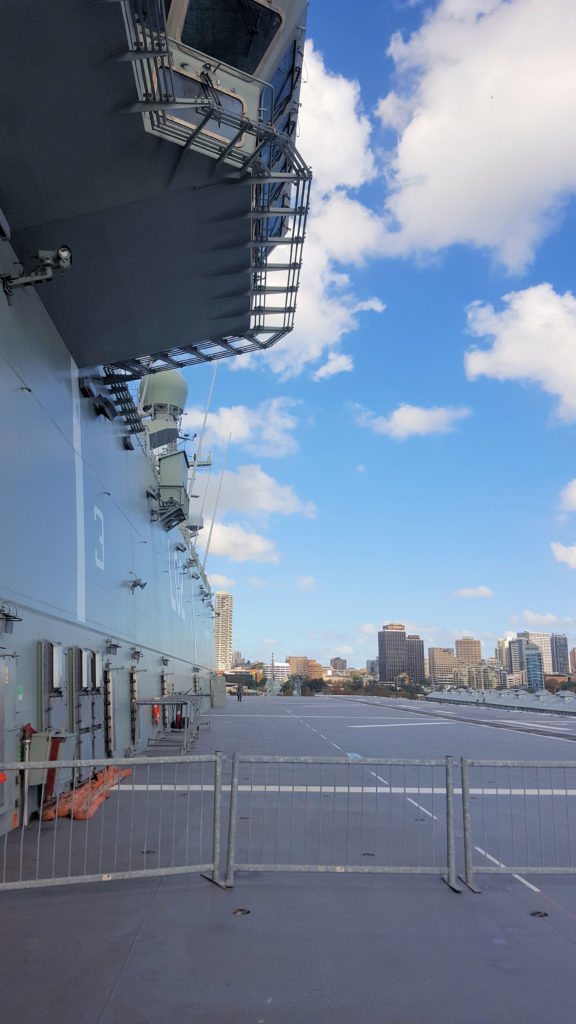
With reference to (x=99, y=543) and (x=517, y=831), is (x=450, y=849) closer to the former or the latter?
(x=517, y=831)

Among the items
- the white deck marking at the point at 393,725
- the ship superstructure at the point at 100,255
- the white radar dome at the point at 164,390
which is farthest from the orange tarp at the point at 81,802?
the white radar dome at the point at 164,390

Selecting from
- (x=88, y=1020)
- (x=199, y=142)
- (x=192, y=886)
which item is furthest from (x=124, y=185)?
(x=88, y=1020)

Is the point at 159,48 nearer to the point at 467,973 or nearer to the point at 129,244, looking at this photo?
the point at 129,244

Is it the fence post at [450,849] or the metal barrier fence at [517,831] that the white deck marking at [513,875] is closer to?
the metal barrier fence at [517,831]

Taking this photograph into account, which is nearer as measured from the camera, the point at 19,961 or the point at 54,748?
the point at 19,961

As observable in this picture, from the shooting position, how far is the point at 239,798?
33.1ft

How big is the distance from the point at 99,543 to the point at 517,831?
30.9 feet

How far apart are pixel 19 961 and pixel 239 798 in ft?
19.1

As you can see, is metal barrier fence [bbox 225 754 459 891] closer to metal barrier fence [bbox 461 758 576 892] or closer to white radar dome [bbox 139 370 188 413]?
metal barrier fence [bbox 461 758 576 892]

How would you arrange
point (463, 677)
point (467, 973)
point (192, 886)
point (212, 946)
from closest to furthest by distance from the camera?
point (467, 973), point (212, 946), point (192, 886), point (463, 677)

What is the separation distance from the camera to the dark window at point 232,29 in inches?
344

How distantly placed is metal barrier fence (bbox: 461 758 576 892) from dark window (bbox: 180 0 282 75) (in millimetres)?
9100

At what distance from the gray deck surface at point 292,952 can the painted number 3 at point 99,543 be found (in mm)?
8611

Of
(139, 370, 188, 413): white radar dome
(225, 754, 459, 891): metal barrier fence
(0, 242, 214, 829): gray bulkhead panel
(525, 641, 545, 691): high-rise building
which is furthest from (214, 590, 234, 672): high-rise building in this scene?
(225, 754, 459, 891): metal barrier fence
